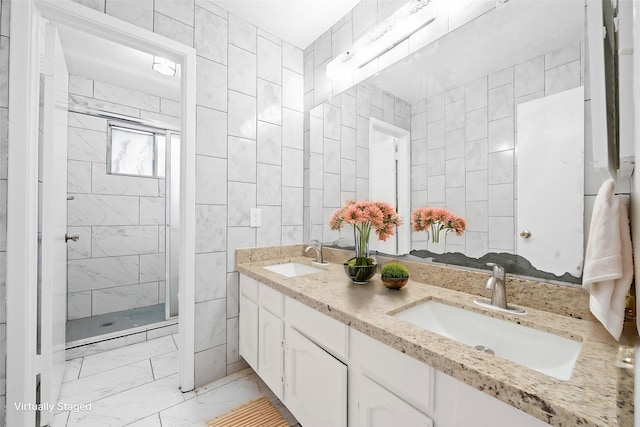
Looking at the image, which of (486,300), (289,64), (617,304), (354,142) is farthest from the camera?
(289,64)

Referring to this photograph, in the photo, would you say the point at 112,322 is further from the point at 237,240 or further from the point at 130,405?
the point at 237,240

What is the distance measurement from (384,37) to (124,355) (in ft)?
9.16

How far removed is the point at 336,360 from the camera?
0.97m

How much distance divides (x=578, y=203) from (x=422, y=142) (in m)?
0.62

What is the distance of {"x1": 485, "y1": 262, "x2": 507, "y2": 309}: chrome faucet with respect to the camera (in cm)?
95

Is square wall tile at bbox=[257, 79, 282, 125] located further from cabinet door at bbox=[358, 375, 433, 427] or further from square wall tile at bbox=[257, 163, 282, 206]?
cabinet door at bbox=[358, 375, 433, 427]

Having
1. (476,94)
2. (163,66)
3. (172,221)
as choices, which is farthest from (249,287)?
(163,66)

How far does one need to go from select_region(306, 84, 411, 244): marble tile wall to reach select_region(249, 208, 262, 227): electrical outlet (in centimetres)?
38

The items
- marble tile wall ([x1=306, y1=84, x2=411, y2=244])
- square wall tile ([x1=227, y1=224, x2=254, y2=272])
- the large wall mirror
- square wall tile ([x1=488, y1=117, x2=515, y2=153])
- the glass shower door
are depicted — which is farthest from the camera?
the glass shower door

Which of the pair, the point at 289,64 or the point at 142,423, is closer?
the point at 142,423

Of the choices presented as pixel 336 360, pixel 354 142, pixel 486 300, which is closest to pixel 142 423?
pixel 336 360

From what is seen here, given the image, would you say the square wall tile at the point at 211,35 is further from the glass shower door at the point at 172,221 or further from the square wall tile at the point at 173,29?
the glass shower door at the point at 172,221

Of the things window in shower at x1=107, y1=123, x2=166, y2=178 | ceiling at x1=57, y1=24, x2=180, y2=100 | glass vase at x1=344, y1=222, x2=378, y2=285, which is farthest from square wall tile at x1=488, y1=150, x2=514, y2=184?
window in shower at x1=107, y1=123, x2=166, y2=178

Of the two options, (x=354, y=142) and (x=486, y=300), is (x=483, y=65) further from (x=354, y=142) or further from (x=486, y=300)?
(x=486, y=300)
